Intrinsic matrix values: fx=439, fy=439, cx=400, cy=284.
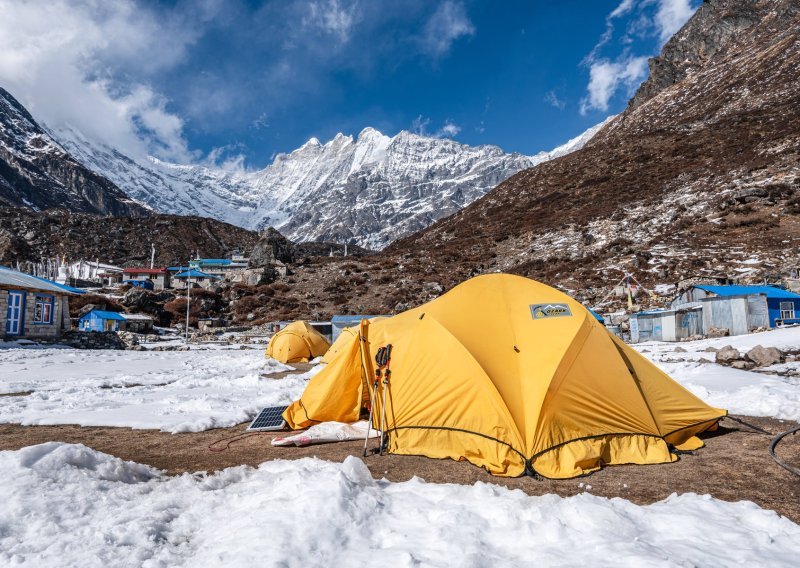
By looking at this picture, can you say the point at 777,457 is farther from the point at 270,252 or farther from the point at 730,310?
the point at 270,252

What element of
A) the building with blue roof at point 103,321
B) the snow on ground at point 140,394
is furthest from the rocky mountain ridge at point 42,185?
the snow on ground at point 140,394

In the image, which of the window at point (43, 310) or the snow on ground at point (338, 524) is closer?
the snow on ground at point (338, 524)

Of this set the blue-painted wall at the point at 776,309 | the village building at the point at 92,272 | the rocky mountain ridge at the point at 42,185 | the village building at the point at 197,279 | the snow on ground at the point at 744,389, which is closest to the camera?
the snow on ground at the point at 744,389

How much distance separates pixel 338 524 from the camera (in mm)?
3643

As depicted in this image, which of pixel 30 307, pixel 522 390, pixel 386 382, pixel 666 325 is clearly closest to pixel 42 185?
pixel 30 307

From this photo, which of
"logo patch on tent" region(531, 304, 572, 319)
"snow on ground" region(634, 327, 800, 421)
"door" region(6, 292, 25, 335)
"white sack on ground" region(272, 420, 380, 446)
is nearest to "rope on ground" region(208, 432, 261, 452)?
"white sack on ground" region(272, 420, 380, 446)

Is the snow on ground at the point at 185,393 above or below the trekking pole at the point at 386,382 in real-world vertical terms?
below

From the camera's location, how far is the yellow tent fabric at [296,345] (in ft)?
74.3

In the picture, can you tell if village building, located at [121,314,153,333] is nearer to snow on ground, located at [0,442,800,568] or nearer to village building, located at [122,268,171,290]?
village building, located at [122,268,171,290]

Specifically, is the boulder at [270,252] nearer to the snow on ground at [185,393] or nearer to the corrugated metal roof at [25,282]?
the corrugated metal roof at [25,282]

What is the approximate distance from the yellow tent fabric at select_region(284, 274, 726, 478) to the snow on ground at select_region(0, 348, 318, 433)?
13.2 ft

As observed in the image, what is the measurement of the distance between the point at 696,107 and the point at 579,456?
8779cm

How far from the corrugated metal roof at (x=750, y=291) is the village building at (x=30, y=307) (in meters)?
41.6

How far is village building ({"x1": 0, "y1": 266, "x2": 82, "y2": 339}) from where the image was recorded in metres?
26.1
